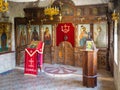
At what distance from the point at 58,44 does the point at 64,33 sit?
2.15ft

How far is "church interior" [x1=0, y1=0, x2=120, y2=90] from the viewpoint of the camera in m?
7.16

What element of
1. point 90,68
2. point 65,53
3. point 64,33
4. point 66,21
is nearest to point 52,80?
point 90,68

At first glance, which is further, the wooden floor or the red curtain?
the red curtain

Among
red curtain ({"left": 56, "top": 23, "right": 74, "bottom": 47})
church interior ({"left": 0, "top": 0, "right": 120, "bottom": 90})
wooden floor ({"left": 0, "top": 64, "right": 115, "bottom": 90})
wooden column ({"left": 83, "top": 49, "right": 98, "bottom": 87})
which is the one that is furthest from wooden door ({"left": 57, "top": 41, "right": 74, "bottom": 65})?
wooden column ({"left": 83, "top": 49, "right": 98, "bottom": 87})

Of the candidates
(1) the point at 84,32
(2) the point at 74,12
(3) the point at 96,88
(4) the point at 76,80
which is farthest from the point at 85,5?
(3) the point at 96,88

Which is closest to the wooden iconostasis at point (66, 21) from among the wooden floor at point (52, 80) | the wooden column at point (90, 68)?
the wooden floor at point (52, 80)

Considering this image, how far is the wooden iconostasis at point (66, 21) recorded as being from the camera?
9086 mm

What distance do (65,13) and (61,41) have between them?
138 cm

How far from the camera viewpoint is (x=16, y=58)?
33.3 ft

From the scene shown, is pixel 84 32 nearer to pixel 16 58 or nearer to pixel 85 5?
pixel 85 5

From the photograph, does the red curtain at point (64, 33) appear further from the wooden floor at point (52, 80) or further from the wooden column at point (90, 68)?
the wooden column at point (90, 68)

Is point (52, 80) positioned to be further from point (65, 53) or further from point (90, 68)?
point (65, 53)

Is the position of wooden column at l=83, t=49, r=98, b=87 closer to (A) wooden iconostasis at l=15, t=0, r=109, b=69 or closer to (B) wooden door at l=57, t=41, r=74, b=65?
(A) wooden iconostasis at l=15, t=0, r=109, b=69

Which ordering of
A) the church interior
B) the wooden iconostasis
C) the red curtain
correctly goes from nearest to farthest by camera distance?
the church interior
the wooden iconostasis
the red curtain
